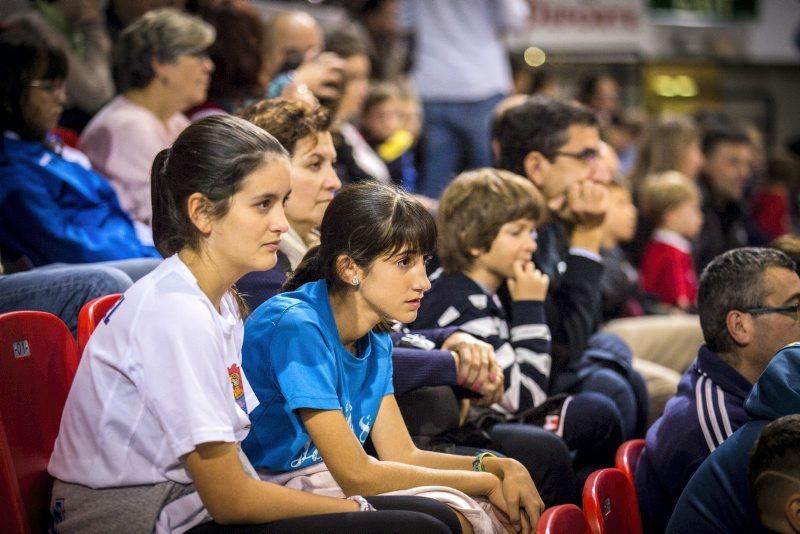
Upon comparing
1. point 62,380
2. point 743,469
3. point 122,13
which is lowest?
point 743,469

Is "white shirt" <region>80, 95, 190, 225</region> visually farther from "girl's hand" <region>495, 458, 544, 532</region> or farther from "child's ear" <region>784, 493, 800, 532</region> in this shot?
"child's ear" <region>784, 493, 800, 532</region>

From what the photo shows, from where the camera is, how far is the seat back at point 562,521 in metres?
2.25

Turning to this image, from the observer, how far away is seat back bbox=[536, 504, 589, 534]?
2.25m

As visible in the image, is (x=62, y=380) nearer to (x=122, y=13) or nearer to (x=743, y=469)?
(x=743, y=469)

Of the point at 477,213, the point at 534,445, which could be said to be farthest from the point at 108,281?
the point at 534,445

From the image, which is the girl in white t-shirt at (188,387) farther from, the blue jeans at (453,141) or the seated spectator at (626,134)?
the seated spectator at (626,134)

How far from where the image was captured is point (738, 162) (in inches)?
250

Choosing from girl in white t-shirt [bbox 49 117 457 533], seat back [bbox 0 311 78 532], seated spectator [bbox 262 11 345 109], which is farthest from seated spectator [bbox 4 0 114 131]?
girl in white t-shirt [bbox 49 117 457 533]

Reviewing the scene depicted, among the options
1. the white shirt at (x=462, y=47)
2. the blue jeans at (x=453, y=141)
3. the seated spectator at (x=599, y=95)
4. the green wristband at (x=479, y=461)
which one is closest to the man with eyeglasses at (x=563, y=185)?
the green wristband at (x=479, y=461)

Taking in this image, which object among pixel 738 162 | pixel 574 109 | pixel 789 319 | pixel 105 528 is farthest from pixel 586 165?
pixel 738 162

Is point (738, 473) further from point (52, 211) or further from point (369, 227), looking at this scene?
point (52, 211)

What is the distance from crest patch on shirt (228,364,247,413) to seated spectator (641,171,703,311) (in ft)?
11.7

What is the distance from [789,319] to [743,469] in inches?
27.0

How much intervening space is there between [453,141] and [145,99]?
87.6 inches
